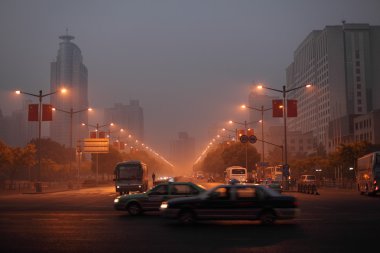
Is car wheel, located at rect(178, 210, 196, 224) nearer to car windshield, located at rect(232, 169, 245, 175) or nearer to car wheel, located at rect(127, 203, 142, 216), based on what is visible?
car wheel, located at rect(127, 203, 142, 216)

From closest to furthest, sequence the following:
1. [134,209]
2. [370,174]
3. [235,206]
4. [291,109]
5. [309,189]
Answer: [235,206] → [134,209] → [370,174] → [291,109] → [309,189]

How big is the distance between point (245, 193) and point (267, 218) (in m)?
1.24

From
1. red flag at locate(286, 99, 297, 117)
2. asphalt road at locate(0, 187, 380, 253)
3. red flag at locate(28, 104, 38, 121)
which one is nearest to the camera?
asphalt road at locate(0, 187, 380, 253)

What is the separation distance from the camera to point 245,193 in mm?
18562

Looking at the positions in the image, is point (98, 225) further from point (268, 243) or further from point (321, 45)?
point (321, 45)

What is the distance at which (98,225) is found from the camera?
1873 centimetres

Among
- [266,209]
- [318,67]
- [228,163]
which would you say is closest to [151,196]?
[266,209]

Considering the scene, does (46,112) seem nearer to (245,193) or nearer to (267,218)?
(245,193)

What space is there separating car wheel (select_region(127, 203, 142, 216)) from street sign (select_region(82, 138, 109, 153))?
48.4m

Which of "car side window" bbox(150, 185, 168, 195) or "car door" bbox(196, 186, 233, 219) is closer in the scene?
"car door" bbox(196, 186, 233, 219)

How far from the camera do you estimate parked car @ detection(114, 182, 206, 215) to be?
22828 mm

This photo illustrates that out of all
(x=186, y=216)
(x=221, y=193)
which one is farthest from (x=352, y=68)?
(x=186, y=216)

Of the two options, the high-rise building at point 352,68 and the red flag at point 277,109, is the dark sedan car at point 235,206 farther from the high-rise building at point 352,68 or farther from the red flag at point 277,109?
the high-rise building at point 352,68

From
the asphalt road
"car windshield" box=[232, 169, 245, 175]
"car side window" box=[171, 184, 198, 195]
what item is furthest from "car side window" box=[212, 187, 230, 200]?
"car windshield" box=[232, 169, 245, 175]
